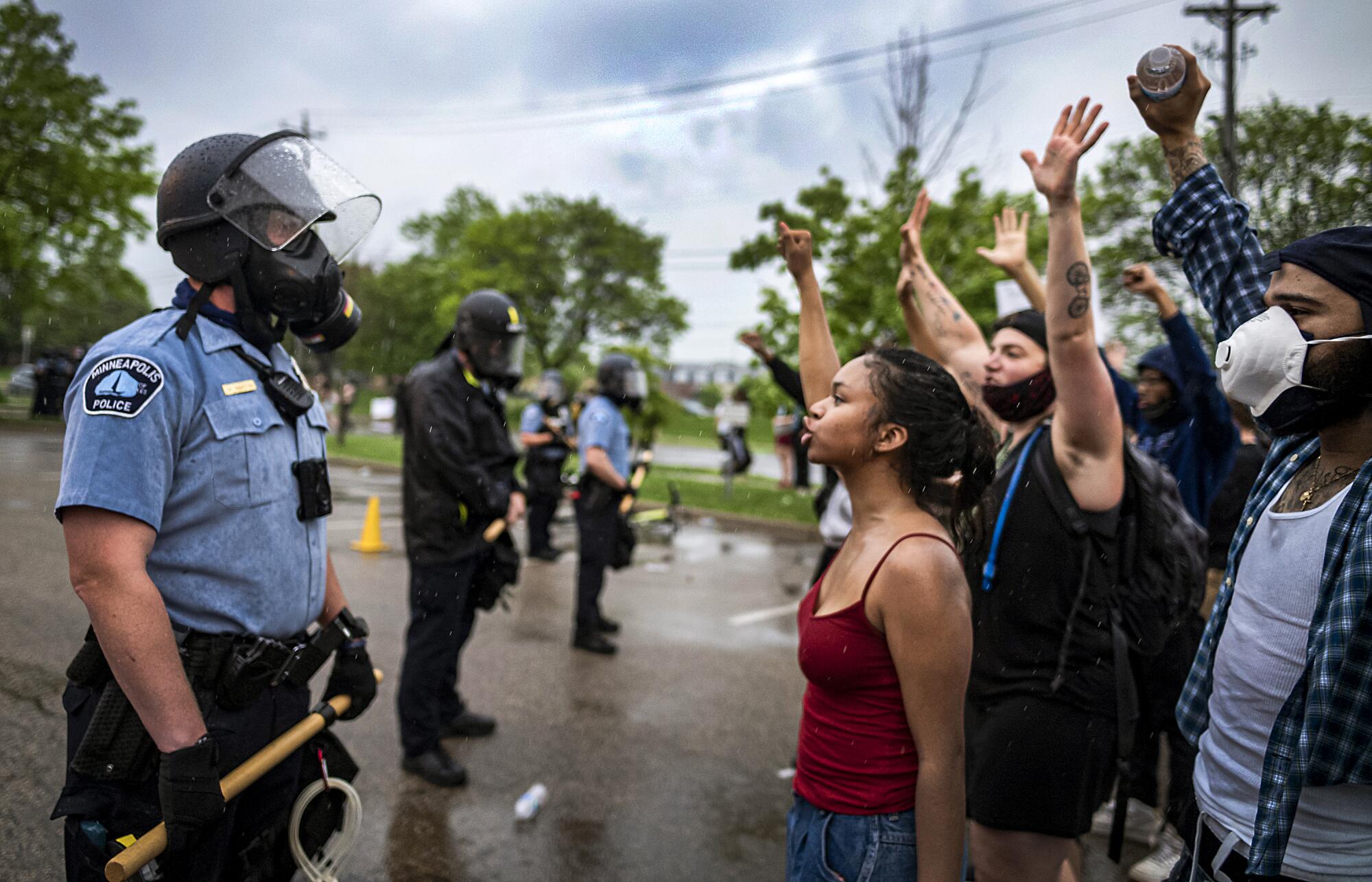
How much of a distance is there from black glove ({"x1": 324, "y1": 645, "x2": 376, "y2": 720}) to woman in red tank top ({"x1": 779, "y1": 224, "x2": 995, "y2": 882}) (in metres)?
1.15

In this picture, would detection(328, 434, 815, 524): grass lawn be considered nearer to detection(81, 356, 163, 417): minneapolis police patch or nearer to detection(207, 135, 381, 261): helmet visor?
detection(207, 135, 381, 261): helmet visor

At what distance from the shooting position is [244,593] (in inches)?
72.1

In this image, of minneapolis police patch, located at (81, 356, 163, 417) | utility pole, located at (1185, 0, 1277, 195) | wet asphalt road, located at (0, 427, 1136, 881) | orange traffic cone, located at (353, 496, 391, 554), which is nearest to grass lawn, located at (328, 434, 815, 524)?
wet asphalt road, located at (0, 427, 1136, 881)

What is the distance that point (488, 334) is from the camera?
4.05 metres

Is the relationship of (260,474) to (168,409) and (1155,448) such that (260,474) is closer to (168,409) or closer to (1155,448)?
(168,409)

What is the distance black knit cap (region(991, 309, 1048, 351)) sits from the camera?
250 cm

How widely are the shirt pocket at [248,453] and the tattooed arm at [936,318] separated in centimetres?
210

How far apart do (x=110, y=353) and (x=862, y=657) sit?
161cm

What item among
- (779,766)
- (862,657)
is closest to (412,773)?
(779,766)

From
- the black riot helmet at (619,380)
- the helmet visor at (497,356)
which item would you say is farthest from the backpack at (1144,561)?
the black riot helmet at (619,380)

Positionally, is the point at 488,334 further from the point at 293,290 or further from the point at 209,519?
the point at 209,519

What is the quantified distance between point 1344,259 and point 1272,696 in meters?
0.78

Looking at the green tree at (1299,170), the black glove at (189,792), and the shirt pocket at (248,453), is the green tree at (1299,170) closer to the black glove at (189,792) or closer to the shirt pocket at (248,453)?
the shirt pocket at (248,453)

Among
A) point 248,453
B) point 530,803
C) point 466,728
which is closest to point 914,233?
point 248,453
